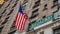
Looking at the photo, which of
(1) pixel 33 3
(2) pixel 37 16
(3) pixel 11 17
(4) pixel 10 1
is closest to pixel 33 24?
(2) pixel 37 16

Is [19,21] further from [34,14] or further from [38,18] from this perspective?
[34,14]

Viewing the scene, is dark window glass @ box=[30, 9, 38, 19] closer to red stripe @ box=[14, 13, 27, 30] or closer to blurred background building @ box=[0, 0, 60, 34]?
blurred background building @ box=[0, 0, 60, 34]

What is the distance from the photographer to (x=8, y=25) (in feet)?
126

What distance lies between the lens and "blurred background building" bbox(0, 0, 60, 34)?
27062 mm

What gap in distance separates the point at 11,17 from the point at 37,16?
920 centimetres

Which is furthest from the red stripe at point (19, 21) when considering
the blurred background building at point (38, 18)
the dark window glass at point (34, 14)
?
the dark window glass at point (34, 14)

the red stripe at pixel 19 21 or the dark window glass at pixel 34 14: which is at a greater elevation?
the dark window glass at pixel 34 14

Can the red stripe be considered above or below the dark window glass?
below

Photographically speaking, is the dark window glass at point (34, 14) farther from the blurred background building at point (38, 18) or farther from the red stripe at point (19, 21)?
the red stripe at point (19, 21)

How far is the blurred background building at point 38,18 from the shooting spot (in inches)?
1065

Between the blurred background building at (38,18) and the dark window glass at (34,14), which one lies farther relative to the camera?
the dark window glass at (34,14)

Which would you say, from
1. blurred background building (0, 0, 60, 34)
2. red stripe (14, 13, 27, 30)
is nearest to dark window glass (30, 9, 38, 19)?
blurred background building (0, 0, 60, 34)

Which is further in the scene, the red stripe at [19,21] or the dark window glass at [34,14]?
the dark window glass at [34,14]

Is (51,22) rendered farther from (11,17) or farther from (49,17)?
(11,17)
